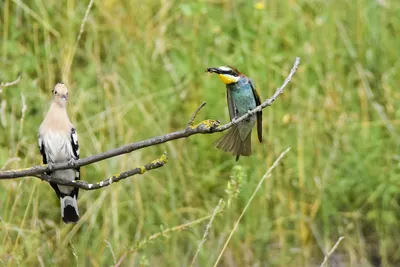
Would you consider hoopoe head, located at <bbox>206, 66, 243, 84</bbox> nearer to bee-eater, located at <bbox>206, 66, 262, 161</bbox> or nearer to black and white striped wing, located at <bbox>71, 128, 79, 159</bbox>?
bee-eater, located at <bbox>206, 66, 262, 161</bbox>

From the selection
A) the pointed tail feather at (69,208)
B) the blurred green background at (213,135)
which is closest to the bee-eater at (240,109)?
the pointed tail feather at (69,208)

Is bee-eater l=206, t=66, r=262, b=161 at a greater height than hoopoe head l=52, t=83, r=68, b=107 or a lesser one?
lesser

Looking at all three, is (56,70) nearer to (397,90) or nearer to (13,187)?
(13,187)

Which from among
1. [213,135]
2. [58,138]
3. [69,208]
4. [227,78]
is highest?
[227,78]

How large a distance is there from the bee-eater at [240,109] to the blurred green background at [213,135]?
53.1 inches

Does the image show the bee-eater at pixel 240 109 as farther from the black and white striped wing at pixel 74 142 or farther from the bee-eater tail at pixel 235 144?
the black and white striped wing at pixel 74 142

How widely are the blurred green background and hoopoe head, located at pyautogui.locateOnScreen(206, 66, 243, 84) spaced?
1429mm

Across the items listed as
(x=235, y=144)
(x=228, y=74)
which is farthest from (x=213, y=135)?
(x=228, y=74)

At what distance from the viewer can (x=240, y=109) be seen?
9.73ft

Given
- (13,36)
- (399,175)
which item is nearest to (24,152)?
(13,36)

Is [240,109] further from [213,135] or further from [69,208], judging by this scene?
[213,135]

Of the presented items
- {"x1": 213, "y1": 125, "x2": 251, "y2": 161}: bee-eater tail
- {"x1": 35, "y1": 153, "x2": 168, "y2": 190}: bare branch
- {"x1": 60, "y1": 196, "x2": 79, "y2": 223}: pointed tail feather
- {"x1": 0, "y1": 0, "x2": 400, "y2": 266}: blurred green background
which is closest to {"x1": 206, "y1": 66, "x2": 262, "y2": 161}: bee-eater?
{"x1": 213, "y1": 125, "x2": 251, "y2": 161}: bee-eater tail

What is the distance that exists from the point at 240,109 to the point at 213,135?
6.07 ft

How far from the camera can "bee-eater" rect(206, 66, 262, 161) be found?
111 inches
